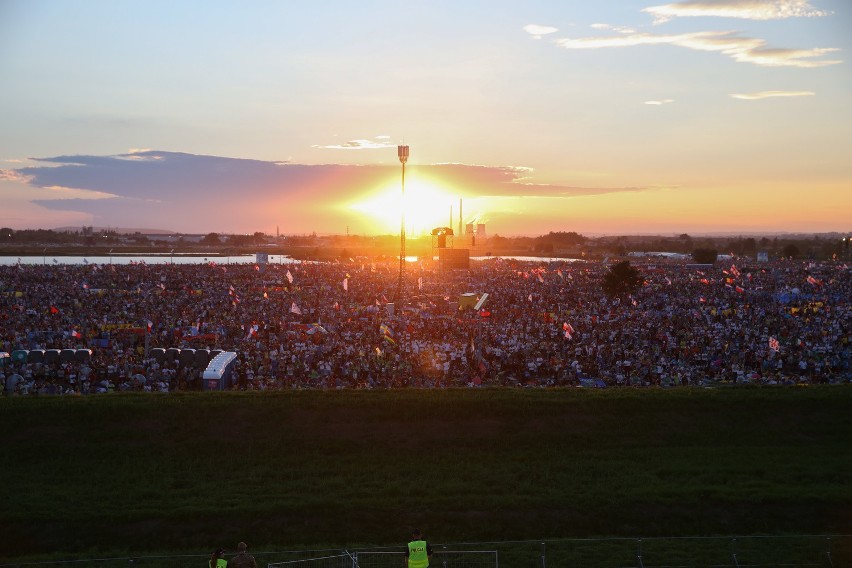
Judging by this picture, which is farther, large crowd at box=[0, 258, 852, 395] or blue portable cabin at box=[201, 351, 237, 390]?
large crowd at box=[0, 258, 852, 395]

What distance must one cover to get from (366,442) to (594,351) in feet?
39.3

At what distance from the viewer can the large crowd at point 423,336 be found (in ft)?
75.7

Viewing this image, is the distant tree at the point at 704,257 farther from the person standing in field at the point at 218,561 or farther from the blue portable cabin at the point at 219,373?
the person standing in field at the point at 218,561

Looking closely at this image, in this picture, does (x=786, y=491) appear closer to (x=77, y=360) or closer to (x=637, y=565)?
(x=637, y=565)

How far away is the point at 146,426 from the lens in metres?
17.2

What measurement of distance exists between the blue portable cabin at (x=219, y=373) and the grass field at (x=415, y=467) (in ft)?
7.73

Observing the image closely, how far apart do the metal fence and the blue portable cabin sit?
10.0 m

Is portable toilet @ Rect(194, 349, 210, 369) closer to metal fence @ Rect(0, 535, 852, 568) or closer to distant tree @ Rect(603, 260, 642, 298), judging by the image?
metal fence @ Rect(0, 535, 852, 568)

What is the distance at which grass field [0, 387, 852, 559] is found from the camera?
13.0 m

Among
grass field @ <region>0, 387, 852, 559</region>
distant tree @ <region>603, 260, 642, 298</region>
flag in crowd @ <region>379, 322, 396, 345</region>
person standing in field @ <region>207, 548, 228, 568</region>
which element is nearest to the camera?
A: person standing in field @ <region>207, 548, 228, 568</region>

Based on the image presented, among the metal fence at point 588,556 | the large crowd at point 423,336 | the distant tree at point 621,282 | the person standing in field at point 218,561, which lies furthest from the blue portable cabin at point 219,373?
the distant tree at point 621,282

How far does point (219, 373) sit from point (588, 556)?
13422mm

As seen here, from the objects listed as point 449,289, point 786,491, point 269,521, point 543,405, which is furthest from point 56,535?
point 449,289

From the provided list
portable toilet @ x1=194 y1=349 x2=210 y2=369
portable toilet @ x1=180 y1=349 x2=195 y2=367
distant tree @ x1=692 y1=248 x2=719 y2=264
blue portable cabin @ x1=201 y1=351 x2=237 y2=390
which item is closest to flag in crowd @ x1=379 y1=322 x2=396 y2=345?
blue portable cabin @ x1=201 y1=351 x2=237 y2=390
